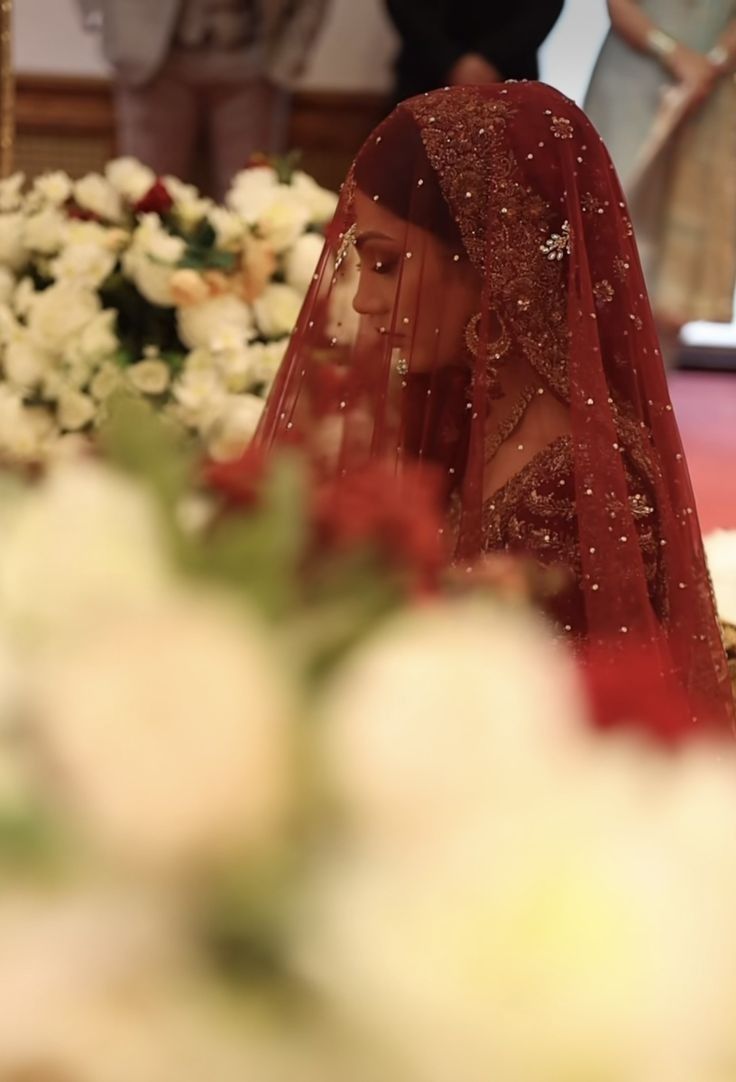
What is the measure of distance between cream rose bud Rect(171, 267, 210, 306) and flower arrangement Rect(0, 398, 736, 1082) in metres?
1.31

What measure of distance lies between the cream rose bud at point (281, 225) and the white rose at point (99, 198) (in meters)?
0.20

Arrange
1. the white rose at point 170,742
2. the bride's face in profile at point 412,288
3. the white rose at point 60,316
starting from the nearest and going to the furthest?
the white rose at point 170,742
the bride's face in profile at point 412,288
the white rose at point 60,316

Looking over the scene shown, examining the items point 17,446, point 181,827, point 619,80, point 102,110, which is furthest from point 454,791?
point 102,110

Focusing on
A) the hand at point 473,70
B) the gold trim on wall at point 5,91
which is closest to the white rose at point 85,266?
the gold trim on wall at point 5,91

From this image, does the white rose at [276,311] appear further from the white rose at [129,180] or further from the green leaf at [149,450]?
the green leaf at [149,450]

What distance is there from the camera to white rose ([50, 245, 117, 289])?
1522 mm

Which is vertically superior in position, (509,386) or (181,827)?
(181,827)

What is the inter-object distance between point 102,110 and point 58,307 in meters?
2.70

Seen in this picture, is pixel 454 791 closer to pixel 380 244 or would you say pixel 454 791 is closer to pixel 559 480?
pixel 559 480

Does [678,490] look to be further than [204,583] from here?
Yes

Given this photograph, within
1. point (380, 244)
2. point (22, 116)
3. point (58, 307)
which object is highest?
point (380, 244)

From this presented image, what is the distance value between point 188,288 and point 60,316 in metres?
0.15

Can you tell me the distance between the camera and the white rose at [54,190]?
1.64 metres

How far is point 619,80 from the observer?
11.7ft
